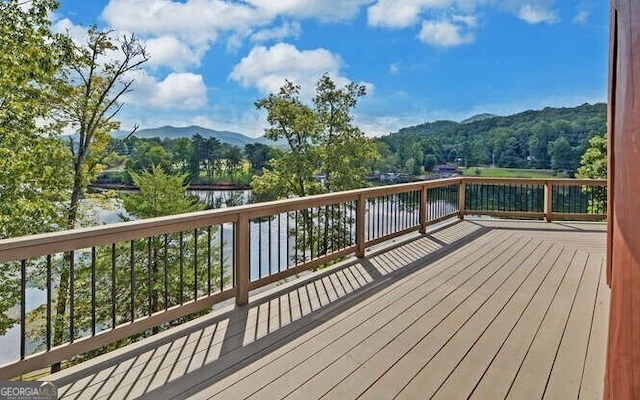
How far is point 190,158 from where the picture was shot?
21.6 meters

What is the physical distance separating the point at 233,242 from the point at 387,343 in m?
1.51

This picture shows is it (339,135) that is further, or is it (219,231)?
(339,135)

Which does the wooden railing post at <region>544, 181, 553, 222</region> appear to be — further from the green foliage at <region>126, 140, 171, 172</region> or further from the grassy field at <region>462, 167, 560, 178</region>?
the green foliage at <region>126, 140, 171, 172</region>

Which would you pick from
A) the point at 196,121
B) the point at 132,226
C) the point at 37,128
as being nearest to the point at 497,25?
the point at 37,128

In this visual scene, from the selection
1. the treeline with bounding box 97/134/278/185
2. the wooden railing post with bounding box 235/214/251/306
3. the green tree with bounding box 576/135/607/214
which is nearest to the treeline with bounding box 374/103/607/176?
the green tree with bounding box 576/135/607/214

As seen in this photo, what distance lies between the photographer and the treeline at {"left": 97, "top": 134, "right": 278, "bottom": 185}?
15812mm

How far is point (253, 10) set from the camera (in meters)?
16.3

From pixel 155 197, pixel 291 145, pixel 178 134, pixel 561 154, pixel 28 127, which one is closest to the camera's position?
pixel 28 127

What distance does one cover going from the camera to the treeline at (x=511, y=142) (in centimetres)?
1064

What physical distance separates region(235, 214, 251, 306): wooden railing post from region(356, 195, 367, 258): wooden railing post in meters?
1.84

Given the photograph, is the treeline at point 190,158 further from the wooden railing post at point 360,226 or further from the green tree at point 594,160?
the green tree at point 594,160

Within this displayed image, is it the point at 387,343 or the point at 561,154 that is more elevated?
the point at 561,154

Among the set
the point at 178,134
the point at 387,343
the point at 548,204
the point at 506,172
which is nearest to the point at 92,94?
the point at 506,172

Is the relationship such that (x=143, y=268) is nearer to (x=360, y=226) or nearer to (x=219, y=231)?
(x=219, y=231)
